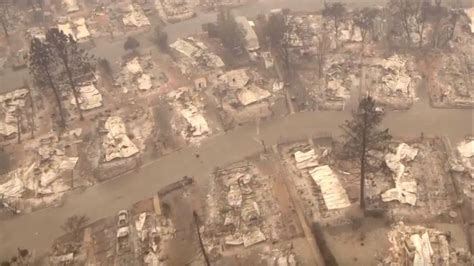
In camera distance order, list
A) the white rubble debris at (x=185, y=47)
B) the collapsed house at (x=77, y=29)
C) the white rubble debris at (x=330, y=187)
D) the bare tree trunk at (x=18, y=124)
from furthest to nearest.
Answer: the collapsed house at (x=77, y=29) < the white rubble debris at (x=185, y=47) < the bare tree trunk at (x=18, y=124) < the white rubble debris at (x=330, y=187)

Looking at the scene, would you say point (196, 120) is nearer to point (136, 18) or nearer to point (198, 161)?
point (198, 161)

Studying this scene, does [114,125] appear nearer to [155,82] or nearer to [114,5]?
[155,82]

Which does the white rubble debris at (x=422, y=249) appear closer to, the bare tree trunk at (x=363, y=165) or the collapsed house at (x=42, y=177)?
the bare tree trunk at (x=363, y=165)

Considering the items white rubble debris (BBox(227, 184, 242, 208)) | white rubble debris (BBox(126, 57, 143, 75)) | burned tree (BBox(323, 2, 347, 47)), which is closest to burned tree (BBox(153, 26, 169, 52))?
white rubble debris (BBox(126, 57, 143, 75))

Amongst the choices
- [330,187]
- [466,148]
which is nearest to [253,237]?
[330,187]

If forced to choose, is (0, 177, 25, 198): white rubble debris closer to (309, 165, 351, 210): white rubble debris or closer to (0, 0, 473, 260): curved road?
(0, 0, 473, 260): curved road

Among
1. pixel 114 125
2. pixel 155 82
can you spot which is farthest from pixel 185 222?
pixel 155 82

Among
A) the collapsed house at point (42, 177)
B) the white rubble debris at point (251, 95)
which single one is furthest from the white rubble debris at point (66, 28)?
the white rubble debris at point (251, 95)
